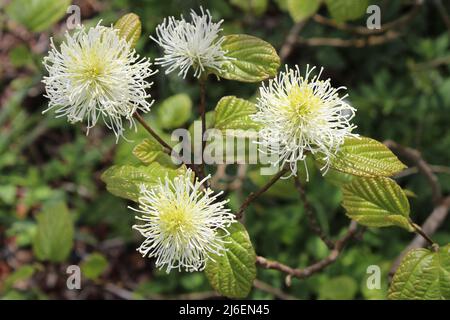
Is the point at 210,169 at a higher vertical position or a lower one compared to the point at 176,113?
lower

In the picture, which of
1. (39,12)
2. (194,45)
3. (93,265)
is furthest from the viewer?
(39,12)

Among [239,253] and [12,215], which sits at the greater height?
[12,215]

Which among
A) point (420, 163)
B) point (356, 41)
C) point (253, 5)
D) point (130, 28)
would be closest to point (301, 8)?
point (253, 5)

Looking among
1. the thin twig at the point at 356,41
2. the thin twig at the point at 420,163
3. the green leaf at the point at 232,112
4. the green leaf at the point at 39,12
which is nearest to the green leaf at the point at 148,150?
the green leaf at the point at 232,112

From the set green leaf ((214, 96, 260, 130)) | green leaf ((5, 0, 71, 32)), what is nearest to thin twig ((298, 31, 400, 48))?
green leaf ((5, 0, 71, 32))

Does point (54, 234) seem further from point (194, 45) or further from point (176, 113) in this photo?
point (194, 45)
